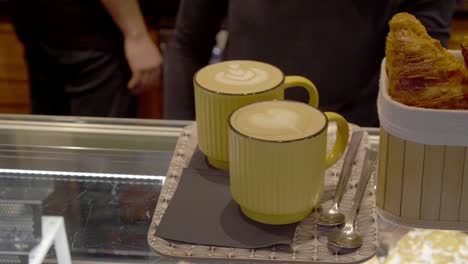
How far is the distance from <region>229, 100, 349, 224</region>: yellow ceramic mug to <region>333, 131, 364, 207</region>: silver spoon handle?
0.06 meters

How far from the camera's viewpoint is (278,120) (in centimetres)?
70

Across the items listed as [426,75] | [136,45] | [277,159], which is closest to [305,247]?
[277,159]

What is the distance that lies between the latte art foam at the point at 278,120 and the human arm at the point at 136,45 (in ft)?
3.23

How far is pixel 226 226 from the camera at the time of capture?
0.72 m

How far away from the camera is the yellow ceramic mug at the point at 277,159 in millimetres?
663

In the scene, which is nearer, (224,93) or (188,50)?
(224,93)

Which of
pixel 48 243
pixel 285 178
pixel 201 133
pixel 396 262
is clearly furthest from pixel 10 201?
pixel 396 262

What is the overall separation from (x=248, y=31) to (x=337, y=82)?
19cm

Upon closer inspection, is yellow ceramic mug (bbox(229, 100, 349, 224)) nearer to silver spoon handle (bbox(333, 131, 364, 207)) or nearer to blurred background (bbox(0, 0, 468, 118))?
silver spoon handle (bbox(333, 131, 364, 207))

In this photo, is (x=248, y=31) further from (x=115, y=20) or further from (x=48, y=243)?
(x=48, y=243)

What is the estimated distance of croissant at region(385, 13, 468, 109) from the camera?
0.68 metres

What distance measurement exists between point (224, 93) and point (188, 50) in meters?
0.67

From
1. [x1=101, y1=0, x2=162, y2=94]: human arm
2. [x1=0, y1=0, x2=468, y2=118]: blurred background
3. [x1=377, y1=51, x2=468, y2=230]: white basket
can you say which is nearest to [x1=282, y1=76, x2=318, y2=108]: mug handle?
[x1=377, y1=51, x2=468, y2=230]: white basket

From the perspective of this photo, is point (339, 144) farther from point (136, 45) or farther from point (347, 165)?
point (136, 45)
